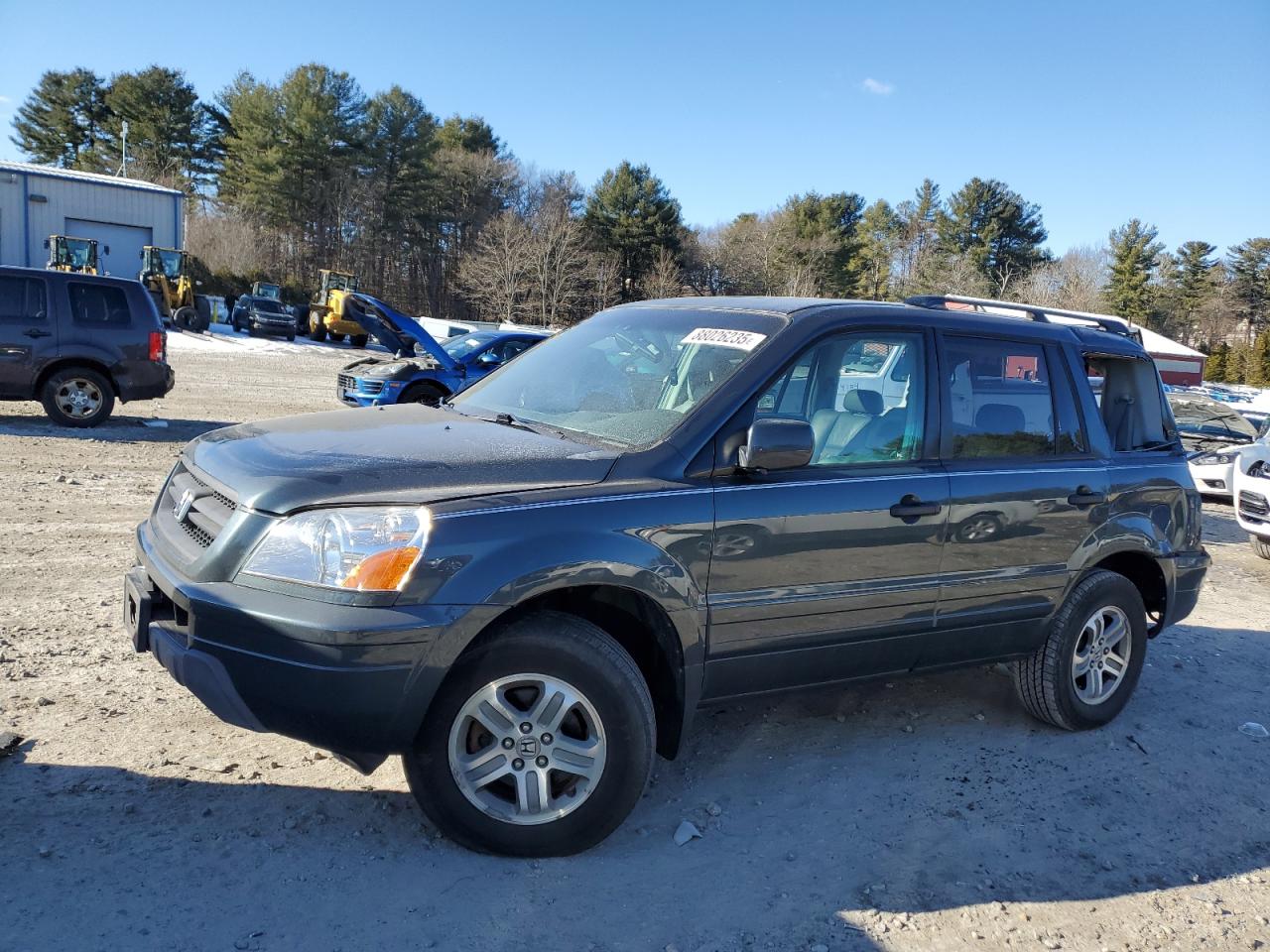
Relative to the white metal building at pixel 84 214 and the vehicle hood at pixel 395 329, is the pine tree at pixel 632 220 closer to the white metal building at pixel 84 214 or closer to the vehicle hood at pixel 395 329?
the white metal building at pixel 84 214

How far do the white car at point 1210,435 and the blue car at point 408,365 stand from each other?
9.08m

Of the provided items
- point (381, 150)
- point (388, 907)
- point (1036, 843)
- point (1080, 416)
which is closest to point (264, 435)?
point (388, 907)

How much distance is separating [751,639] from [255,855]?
1.80 m

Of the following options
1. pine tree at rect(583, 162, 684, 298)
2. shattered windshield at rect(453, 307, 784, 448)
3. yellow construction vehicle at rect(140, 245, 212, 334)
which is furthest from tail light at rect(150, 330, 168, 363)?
pine tree at rect(583, 162, 684, 298)

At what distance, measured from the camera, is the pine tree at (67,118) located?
64.0 m

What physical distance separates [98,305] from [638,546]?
10.8 m

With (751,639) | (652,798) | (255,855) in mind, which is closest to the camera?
(255,855)

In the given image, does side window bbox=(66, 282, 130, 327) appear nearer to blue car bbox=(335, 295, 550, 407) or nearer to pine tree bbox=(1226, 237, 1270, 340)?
blue car bbox=(335, 295, 550, 407)

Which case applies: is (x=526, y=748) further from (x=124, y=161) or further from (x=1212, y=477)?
(x=124, y=161)

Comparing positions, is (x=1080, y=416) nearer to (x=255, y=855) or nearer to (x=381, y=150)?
(x=255, y=855)

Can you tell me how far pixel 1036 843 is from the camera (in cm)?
366

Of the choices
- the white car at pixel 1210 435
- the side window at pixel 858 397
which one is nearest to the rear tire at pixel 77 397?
the side window at pixel 858 397

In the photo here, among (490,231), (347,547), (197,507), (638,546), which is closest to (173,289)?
(490,231)

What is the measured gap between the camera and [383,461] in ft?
10.6
